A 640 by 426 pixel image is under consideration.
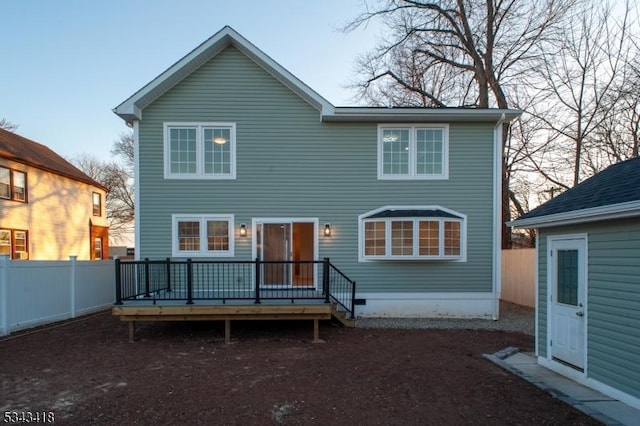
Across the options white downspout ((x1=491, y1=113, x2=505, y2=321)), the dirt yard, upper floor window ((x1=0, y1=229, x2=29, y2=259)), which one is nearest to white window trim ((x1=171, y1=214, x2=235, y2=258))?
the dirt yard

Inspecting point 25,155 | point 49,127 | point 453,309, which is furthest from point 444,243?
point 49,127

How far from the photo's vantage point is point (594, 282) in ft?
16.3

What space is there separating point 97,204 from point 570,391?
23.4 m

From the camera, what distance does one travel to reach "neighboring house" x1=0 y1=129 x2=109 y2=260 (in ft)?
47.2

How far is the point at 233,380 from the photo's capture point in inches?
204

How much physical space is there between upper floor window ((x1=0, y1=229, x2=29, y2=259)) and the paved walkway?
17128mm

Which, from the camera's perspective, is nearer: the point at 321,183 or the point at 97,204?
the point at 321,183

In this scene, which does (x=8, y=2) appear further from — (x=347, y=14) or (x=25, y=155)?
(x=347, y=14)

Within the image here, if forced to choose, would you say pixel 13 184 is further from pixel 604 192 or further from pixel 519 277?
pixel 519 277

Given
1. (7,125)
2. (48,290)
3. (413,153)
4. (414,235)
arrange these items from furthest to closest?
(7,125) < (413,153) < (414,235) < (48,290)

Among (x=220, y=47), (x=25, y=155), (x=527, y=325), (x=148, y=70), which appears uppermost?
(x=148, y=70)

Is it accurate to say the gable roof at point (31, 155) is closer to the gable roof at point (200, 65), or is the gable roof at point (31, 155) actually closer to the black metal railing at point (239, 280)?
the gable roof at point (200, 65)

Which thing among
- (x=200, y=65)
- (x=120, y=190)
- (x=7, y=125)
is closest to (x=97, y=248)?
(x=120, y=190)

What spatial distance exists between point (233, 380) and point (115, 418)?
160 centimetres
